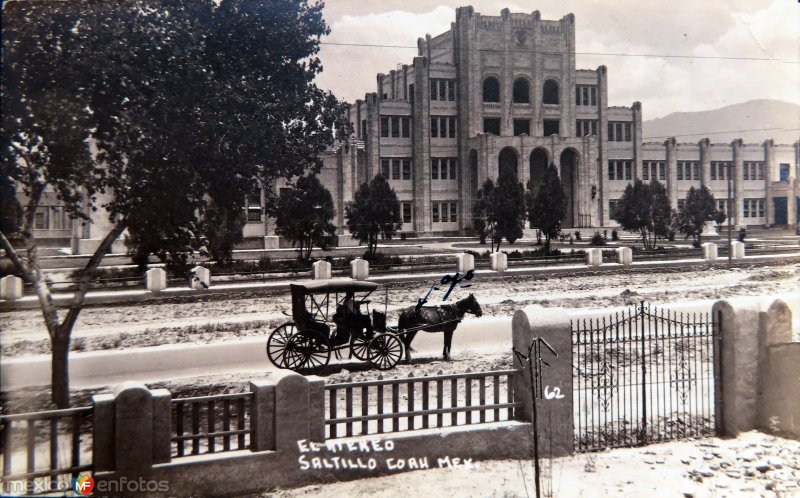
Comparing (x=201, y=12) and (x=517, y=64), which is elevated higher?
(x=517, y=64)

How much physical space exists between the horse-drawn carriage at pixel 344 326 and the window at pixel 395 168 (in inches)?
205

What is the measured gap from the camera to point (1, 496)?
5238 millimetres

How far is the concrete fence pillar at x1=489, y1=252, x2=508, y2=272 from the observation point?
10.8 meters

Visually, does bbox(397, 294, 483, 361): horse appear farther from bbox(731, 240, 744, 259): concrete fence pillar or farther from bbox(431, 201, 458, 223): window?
bbox(731, 240, 744, 259): concrete fence pillar

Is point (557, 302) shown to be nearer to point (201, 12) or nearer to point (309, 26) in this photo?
point (309, 26)

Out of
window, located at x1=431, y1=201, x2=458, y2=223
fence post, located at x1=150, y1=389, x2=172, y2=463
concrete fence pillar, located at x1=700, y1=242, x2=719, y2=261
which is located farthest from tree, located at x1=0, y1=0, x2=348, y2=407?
concrete fence pillar, located at x1=700, y1=242, x2=719, y2=261

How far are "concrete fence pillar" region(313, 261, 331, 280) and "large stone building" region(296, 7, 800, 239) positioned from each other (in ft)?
3.27

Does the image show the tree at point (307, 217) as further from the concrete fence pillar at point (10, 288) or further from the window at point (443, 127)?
the window at point (443, 127)

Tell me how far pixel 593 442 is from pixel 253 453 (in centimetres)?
407

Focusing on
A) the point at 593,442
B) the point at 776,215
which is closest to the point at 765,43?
the point at 593,442

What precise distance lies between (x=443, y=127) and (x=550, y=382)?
45.5ft

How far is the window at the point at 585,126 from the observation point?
3594cm

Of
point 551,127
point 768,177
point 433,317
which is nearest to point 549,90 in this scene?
point 768,177

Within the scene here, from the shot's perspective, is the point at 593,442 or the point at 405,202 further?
the point at 405,202
